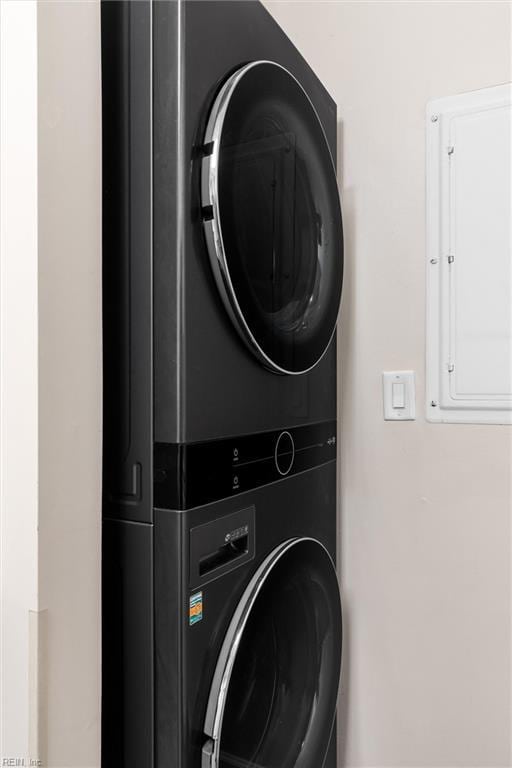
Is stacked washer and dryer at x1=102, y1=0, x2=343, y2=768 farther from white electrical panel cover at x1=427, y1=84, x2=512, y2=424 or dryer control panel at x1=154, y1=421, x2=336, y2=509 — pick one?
white electrical panel cover at x1=427, y1=84, x2=512, y2=424

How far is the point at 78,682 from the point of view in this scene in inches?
27.6

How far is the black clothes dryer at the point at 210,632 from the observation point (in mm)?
747

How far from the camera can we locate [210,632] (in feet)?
2.60

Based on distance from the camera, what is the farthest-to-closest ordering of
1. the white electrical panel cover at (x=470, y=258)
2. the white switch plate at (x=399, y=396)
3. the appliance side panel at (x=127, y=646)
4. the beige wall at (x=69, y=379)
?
the white switch plate at (x=399, y=396) → the white electrical panel cover at (x=470, y=258) → the appliance side panel at (x=127, y=646) → the beige wall at (x=69, y=379)

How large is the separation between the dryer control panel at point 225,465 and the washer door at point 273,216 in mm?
136

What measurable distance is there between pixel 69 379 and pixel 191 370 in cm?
16

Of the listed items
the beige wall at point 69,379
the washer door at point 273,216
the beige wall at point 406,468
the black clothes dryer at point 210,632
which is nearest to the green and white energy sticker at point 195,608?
the black clothes dryer at point 210,632

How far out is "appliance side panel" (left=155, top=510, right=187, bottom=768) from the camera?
2.42 feet

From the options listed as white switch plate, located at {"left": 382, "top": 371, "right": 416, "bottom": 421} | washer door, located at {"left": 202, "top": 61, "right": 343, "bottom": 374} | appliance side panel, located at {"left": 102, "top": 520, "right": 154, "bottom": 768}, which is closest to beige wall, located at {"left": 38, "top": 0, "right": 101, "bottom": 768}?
appliance side panel, located at {"left": 102, "top": 520, "right": 154, "bottom": 768}

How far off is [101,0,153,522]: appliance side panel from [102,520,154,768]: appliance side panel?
1.7 inches

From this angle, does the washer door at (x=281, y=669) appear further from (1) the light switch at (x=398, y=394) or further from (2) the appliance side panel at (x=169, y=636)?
(1) the light switch at (x=398, y=394)

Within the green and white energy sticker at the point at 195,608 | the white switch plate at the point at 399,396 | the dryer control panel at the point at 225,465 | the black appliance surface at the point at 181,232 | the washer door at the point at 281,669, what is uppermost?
the black appliance surface at the point at 181,232

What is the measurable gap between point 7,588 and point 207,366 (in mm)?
368

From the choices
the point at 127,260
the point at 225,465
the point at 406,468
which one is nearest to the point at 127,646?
the point at 225,465
